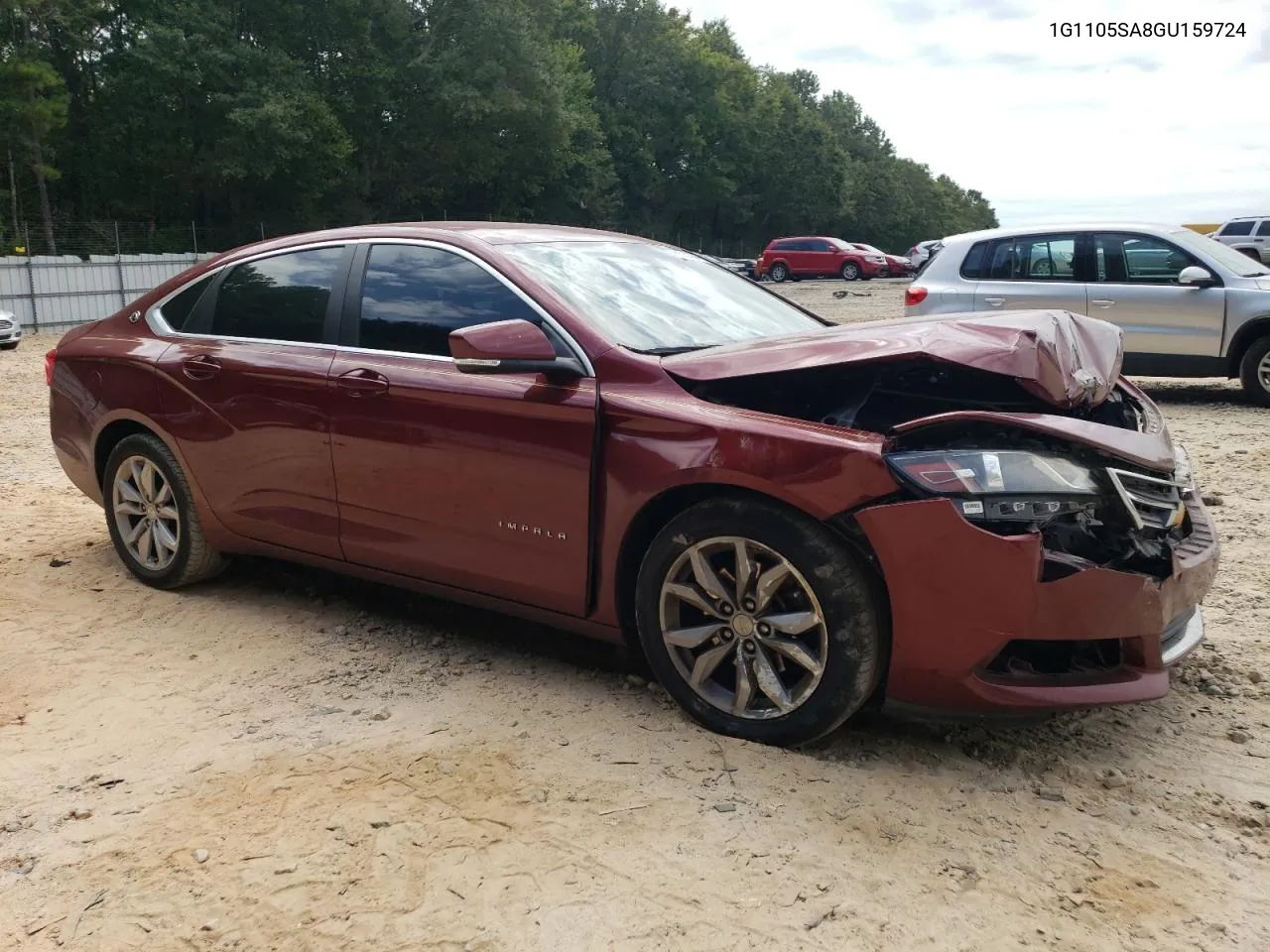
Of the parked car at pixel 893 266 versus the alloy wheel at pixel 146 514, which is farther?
the parked car at pixel 893 266

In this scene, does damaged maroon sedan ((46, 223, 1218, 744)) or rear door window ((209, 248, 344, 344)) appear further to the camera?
rear door window ((209, 248, 344, 344))

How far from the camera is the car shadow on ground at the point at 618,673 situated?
10.8 feet

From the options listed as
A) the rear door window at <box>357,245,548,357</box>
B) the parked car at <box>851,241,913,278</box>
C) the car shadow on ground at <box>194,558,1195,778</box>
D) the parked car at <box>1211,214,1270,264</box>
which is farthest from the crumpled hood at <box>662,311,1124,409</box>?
the parked car at <box>851,241,913,278</box>

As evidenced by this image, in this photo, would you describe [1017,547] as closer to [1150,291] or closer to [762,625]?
[762,625]

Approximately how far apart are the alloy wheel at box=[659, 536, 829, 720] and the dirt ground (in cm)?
18

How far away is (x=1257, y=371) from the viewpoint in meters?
9.78

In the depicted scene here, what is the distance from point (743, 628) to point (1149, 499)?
119cm

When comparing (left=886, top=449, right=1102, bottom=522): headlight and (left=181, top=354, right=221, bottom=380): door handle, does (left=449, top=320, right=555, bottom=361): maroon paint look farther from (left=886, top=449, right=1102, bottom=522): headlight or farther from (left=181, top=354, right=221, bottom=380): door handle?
(left=181, top=354, right=221, bottom=380): door handle

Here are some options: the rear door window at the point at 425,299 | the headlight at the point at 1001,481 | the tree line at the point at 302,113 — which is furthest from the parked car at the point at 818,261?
the headlight at the point at 1001,481

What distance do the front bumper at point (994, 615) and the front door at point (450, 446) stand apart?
3.43ft

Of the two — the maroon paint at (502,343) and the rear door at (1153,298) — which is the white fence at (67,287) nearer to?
the rear door at (1153,298)

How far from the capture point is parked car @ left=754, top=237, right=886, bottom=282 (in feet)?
131

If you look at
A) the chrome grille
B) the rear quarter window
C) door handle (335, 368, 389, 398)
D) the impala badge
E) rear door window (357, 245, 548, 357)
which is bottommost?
the impala badge

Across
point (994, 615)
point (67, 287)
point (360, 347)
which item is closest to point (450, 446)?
point (360, 347)
